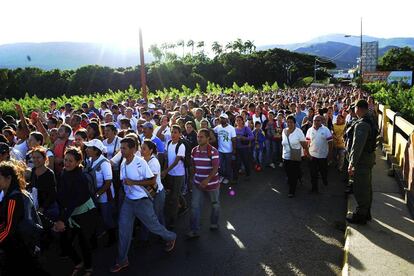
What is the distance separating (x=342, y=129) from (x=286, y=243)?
4967mm

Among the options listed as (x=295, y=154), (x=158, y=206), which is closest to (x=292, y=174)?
(x=295, y=154)

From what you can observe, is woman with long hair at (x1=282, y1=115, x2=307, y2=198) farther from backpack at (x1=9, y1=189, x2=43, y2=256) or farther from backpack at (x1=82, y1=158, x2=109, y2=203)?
backpack at (x1=9, y1=189, x2=43, y2=256)

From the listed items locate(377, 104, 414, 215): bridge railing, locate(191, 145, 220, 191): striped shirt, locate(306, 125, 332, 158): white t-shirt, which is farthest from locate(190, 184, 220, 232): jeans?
locate(377, 104, 414, 215): bridge railing

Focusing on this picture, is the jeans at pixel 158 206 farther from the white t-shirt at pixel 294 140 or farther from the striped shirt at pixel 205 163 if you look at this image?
the white t-shirt at pixel 294 140

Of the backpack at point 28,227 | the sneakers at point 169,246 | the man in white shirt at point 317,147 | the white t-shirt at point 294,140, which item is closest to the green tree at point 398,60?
the man in white shirt at point 317,147

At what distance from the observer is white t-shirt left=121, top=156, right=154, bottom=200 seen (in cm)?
518

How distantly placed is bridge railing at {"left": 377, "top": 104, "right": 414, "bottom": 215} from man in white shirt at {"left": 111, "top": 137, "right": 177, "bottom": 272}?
14.9 feet

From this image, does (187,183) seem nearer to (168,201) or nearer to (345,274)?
(168,201)

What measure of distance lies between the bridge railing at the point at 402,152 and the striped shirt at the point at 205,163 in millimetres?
3482

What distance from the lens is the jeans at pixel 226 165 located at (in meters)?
9.24

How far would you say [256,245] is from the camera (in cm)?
602

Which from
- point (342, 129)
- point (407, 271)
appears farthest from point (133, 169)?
point (342, 129)

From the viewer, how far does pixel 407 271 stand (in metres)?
4.75

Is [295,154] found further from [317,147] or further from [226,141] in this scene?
[226,141]
